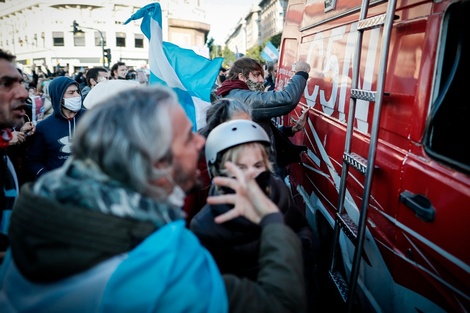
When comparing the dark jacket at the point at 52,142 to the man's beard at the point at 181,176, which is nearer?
the man's beard at the point at 181,176

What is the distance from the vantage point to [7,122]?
2072 millimetres

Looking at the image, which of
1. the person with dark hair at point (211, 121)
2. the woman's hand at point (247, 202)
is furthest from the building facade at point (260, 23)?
the woman's hand at point (247, 202)

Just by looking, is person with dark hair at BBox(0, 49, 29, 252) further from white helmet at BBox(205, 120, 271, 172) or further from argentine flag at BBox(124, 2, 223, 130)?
argentine flag at BBox(124, 2, 223, 130)

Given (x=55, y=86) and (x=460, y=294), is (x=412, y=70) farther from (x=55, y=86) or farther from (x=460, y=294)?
(x=55, y=86)

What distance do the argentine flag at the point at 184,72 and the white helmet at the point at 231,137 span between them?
198 cm

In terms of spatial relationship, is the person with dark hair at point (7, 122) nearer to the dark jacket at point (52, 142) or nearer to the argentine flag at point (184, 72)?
the dark jacket at point (52, 142)

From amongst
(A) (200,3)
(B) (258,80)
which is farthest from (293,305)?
(A) (200,3)

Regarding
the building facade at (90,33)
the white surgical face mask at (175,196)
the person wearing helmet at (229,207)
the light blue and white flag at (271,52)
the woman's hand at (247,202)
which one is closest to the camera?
the white surgical face mask at (175,196)

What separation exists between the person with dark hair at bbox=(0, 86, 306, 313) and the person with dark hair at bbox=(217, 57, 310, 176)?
1.91 metres

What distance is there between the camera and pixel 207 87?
399 centimetres

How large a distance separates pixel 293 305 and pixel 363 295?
124 centimetres

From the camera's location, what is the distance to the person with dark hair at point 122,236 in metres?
0.88

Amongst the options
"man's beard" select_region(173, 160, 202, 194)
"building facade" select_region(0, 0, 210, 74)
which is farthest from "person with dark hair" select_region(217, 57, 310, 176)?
"building facade" select_region(0, 0, 210, 74)

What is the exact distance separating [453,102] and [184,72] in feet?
9.90
